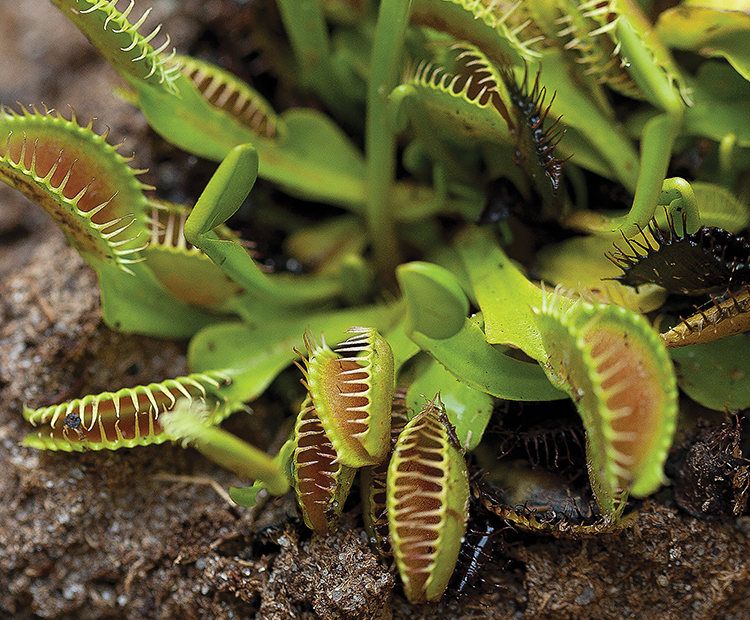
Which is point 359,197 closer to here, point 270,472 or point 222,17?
point 222,17

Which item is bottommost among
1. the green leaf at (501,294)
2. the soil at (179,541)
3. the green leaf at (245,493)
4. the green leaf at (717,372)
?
the soil at (179,541)

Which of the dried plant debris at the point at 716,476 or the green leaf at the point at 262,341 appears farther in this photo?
the green leaf at the point at 262,341

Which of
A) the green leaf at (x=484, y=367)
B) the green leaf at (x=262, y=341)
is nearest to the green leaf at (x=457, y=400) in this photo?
the green leaf at (x=484, y=367)

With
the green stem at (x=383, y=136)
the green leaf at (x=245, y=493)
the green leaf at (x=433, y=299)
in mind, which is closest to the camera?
the green leaf at (x=433, y=299)

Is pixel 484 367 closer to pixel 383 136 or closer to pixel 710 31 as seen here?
pixel 383 136

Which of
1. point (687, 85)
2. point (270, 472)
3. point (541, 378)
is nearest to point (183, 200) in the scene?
point (270, 472)

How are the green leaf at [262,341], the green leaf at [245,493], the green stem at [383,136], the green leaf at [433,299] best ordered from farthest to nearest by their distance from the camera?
1. the green leaf at [262,341]
2. the green stem at [383,136]
3. the green leaf at [245,493]
4. the green leaf at [433,299]

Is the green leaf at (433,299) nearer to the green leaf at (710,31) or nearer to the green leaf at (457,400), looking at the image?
the green leaf at (457,400)
